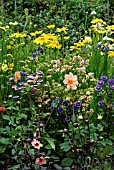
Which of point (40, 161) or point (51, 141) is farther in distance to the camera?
point (51, 141)

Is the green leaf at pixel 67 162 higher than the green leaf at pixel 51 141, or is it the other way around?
the green leaf at pixel 51 141

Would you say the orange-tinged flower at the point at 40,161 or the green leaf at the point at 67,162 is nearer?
the orange-tinged flower at the point at 40,161

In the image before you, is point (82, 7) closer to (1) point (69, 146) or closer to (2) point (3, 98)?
(2) point (3, 98)

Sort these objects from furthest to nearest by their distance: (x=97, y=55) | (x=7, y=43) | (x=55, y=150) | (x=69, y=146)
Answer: (x=7, y=43)
(x=97, y=55)
(x=55, y=150)
(x=69, y=146)

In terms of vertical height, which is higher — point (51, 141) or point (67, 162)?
point (51, 141)

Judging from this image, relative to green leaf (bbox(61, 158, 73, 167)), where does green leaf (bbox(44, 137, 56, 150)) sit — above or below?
above

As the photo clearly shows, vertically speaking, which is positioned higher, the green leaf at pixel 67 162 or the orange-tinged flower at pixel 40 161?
the orange-tinged flower at pixel 40 161

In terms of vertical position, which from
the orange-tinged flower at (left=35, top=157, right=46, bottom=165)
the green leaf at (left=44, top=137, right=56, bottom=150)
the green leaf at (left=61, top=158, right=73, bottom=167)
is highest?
the green leaf at (left=44, top=137, right=56, bottom=150)

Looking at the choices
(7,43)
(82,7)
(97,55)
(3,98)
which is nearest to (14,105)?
(3,98)

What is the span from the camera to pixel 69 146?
8.88 feet

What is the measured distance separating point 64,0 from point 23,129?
20.7 feet

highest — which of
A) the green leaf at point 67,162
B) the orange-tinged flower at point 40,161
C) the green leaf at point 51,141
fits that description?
the green leaf at point 51,141

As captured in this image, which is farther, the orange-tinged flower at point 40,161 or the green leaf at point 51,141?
the green leaf at point 51,141

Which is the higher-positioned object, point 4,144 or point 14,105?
point 14,105
